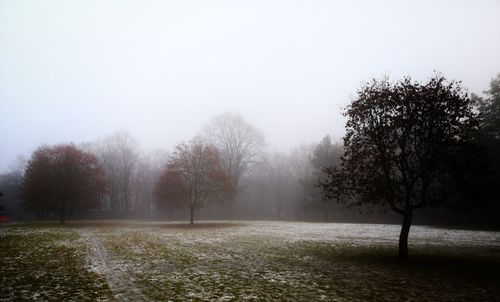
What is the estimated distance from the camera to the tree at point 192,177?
183 feet

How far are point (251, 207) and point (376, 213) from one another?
125 ft

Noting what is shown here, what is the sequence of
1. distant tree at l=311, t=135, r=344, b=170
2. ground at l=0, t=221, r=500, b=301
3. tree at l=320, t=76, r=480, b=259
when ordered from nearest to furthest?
ground at l=0, t=221, r=500, b=301
tree at l=320, t=76, r=480, b=259
distant tree at l=311, t=135, r=344, b=170

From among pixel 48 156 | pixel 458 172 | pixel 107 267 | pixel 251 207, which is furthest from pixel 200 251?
pixel 251 207

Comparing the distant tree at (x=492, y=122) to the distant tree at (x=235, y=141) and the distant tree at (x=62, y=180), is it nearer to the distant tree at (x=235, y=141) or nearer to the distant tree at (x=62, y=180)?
the distant tree at (x=235, y=141)

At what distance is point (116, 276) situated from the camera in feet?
46.2

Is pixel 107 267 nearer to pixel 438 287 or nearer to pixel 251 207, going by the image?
pixel 438 287

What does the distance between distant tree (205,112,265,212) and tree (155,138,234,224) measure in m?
21.2

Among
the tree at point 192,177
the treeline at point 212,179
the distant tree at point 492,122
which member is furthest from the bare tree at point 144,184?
the distant tree at point 492,122

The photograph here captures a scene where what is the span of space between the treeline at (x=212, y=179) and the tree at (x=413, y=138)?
265 cm

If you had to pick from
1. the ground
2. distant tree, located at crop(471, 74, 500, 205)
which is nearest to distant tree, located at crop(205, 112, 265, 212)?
distant tree, located at crop(471, 74, 500, 205)

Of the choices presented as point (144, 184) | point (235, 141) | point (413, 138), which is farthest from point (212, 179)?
point (144, 184)

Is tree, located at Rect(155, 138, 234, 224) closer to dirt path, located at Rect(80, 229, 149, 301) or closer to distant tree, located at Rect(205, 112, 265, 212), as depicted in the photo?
distant tree, located at Rect(205, 112, 265, 212)

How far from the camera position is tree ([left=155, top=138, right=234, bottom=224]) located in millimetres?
55844

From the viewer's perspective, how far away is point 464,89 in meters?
19.1
